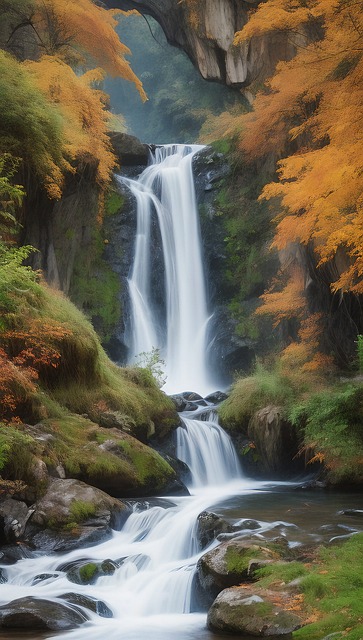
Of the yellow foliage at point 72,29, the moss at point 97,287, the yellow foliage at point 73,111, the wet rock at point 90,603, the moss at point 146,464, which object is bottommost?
the wet rock at point 90,603

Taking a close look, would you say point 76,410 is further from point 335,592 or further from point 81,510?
point 335,592

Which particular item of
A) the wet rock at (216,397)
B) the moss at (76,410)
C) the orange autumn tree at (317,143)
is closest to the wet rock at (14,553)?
the moss at (76,410)

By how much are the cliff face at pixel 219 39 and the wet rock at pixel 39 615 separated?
67.9 ft

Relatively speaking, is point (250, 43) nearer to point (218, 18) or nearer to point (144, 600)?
point (218, 18)

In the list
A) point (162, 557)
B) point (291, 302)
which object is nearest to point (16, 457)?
point (162, 557)

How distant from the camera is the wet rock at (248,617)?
5.73 meters

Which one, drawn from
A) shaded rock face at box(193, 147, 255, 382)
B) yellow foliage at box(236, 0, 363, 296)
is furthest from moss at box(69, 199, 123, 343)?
yellow foliage at box(236, 0, 363, 296)

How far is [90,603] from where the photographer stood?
7262 mm

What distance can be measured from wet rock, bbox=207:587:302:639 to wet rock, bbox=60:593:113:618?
1335 millimetres

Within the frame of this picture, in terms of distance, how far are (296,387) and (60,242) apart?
7742 millimetres

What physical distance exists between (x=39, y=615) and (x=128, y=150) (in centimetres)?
2099

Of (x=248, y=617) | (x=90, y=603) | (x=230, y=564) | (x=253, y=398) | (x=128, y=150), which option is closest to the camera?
(x=248, y=617)

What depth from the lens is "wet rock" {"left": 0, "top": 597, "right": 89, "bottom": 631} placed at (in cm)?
652

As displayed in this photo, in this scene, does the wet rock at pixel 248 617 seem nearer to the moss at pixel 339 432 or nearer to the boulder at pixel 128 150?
the moss at pixel 339 432
